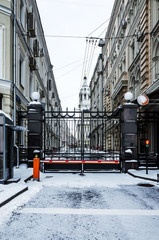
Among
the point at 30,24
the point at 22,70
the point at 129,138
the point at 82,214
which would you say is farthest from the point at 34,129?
the point at 30,24

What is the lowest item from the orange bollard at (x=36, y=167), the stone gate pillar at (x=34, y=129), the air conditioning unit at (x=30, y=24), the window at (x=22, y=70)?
the orange bollard at (x=36, y=167)

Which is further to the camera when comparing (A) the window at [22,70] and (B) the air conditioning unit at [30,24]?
(B) the air conditioning unit at [30,24]

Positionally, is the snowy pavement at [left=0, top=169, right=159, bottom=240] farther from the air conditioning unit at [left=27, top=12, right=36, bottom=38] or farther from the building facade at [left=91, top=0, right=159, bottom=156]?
the air conditioning unit at [left=27, top=12, right=36, bottom=38]

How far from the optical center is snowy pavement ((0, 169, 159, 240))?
4125 mm

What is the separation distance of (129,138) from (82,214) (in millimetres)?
7899

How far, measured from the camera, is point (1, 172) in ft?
26.9

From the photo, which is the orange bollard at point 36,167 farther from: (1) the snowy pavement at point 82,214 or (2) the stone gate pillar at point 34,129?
(2) the stone gate pillar at point 34,129

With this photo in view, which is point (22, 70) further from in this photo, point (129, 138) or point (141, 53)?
point (129, 138)

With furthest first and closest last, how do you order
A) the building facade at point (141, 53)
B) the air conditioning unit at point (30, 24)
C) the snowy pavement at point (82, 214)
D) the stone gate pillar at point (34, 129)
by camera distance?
the air conditioning unit at point (30, 24), the building facade at point (141, 53), the stone gate pillar at point (34, 129), the snowy pavement at point (82, 214)

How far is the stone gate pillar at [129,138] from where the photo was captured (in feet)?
40.2

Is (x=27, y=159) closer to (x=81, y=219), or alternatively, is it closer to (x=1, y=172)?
(x=1, y=172)

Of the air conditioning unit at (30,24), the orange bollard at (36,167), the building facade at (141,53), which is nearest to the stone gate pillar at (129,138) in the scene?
the building facade at (141,53)

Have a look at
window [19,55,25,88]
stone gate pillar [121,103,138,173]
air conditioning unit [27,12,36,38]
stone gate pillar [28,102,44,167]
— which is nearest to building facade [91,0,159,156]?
stone gate pillar [121,103,138,173]

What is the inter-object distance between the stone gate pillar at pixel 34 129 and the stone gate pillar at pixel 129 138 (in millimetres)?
4728
